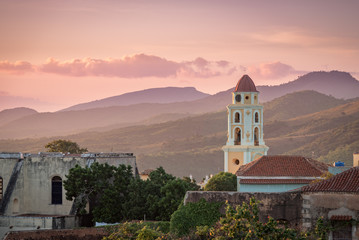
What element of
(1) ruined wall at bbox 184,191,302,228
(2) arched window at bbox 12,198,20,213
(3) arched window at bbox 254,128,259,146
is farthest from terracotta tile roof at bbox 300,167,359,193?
(3) arched window at bbox 254,128,259,146

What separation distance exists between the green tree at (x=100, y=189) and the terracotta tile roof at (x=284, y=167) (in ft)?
28.3

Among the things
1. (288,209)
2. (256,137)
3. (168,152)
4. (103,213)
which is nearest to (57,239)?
(103,213)

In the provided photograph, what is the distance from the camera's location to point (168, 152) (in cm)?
17662

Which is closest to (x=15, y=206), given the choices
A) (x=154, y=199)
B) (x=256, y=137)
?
(x=154, y=199)

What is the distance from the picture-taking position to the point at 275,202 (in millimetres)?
30109

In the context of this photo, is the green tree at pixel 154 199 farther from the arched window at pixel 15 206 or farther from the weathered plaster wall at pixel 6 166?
the weathered plaster wall at pixel 6 166

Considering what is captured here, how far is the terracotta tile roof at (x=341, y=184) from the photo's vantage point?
94.1 ft

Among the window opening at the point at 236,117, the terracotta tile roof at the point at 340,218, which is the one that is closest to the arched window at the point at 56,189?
the terracotta tile roof at the point at 340,218

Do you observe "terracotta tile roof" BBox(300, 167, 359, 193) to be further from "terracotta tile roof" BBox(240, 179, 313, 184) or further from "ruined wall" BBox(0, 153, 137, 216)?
"ruined wall" BBox(0, 153, 137, 216)

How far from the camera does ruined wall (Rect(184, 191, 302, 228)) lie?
1167 inches

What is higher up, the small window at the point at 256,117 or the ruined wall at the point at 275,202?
the small window at the point at 256,117

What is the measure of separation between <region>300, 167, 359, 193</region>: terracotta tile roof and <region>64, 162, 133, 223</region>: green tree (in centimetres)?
1675

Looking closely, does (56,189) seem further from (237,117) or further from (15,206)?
(237,117)

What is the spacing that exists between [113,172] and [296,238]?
71.4 ft
